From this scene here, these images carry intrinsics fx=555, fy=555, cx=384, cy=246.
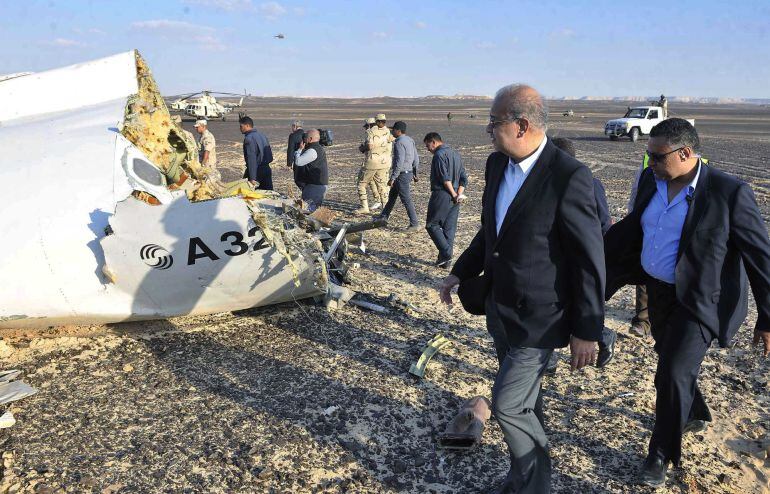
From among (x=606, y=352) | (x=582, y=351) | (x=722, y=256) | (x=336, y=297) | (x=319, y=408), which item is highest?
(x=722, y=256)

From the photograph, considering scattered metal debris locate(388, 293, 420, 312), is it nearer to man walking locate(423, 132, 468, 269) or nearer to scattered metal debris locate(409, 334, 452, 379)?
scattered metal debris locate(409, 334, 452, 379)

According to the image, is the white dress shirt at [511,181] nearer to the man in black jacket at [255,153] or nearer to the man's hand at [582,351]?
the man's hand at [582,351]

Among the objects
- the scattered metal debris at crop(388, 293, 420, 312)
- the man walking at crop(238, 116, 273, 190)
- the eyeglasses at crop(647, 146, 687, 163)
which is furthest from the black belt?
the man walking at crop(238, 116, 273, 190)

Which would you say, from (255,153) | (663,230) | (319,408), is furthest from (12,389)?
(255,153)

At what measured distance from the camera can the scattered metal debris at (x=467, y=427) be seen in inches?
161

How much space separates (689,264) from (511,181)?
4.26ft

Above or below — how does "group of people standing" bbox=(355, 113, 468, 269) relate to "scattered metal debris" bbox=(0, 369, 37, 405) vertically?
above

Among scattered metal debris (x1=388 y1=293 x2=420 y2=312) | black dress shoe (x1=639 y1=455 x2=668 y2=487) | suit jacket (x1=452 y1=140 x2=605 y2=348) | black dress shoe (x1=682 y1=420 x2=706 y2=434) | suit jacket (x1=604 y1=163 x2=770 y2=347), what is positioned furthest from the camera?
scattered metal debris (x1=388 y1=293 x2=420 y2=312)

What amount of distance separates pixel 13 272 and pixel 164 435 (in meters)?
2.26

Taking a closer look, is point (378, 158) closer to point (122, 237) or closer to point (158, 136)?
point (158, 136)

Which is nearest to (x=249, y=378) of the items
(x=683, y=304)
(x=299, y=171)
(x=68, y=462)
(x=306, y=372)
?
(x=306, y=372)

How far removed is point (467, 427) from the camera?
4211 mm

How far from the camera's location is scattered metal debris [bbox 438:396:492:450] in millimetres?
4094

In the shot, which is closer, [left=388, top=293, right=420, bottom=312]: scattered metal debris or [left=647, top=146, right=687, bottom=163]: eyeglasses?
[left=647, top=146, right=687, bottom=163]: eyeglasses
